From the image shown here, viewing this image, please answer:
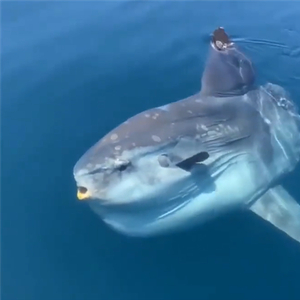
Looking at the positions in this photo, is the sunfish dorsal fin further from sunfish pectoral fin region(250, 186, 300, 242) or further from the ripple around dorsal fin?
the ripple around dorsal fin

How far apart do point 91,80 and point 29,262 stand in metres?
3.88

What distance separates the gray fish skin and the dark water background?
53 centimetres

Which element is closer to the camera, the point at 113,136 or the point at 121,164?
the point at 121,164

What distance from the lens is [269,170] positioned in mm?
6172

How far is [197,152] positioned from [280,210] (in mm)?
1511

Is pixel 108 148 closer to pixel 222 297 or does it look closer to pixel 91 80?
pixel 222 297

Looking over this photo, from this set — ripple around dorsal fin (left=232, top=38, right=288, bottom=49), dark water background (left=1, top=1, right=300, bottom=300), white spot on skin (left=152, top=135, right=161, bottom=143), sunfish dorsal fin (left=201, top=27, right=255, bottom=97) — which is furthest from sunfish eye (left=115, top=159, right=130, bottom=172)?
ripple around dorsal fin (left=232, top=38, right=288, bottom=49)

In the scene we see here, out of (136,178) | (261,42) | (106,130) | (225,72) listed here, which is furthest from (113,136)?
(261,42)

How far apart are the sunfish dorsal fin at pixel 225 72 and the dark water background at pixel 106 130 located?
4.94ft

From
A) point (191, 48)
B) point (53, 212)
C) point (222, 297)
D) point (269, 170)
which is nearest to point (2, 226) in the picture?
point (53, 212)

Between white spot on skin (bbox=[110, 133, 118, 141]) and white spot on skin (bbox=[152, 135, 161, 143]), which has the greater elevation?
white spot on skin (bbox=[110, 133, 118, 141])

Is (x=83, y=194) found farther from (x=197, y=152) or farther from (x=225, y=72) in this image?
(x=225, y=72)

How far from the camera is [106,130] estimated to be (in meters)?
7.40

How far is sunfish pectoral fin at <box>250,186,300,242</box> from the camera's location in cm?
594
